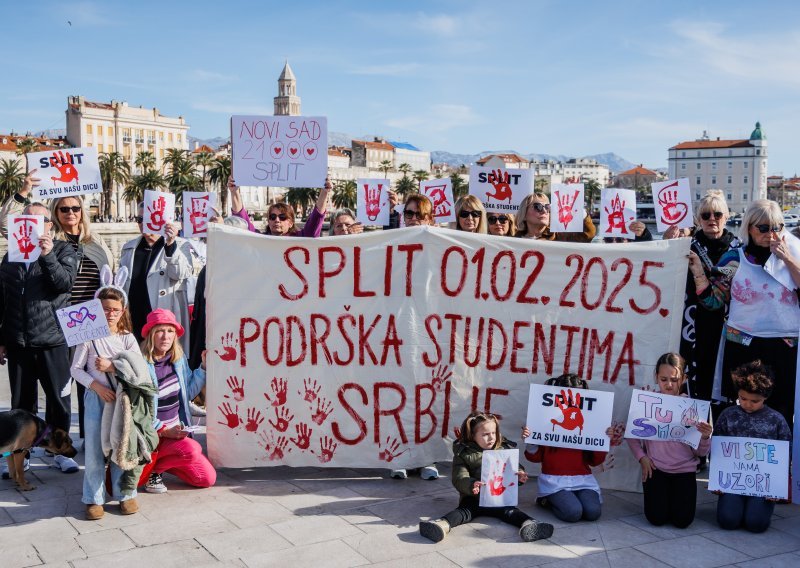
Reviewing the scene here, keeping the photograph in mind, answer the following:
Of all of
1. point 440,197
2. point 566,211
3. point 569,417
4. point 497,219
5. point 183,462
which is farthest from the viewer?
point 440,197

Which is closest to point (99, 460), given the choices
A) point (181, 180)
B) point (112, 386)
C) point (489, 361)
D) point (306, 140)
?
point (112, 386)

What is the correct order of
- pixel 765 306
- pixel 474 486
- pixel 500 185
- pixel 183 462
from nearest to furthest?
1. pixel 474 486
2. pixel 765 306
3. pixel 183 462
4. pixel 500 185

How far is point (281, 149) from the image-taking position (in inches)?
266

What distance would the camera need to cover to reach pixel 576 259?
17.9 feet

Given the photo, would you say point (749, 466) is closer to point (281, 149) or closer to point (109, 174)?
point (281, 149)

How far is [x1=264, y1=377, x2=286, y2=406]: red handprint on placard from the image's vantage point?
5.47 meters

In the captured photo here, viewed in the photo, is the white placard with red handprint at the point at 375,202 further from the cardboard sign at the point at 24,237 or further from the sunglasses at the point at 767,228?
the sunglasses at the point at 767,228

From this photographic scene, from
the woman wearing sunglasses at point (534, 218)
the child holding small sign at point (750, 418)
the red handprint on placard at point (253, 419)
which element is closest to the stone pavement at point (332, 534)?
the child holding small sign at point (750, 418)

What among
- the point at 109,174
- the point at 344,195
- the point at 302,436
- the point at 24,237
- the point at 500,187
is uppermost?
the point at 109,174

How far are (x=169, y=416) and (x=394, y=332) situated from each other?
157 centimetres

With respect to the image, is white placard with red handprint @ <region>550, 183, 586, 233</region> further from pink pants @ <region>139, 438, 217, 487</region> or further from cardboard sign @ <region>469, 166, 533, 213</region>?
pink pants @ <region>139, 438, 217, 487</region>

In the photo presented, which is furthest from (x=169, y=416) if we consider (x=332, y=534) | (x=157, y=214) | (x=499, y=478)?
(x=499, y=478)

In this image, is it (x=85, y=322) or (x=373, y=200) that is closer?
(x=85, y=322)

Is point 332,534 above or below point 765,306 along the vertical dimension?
below
